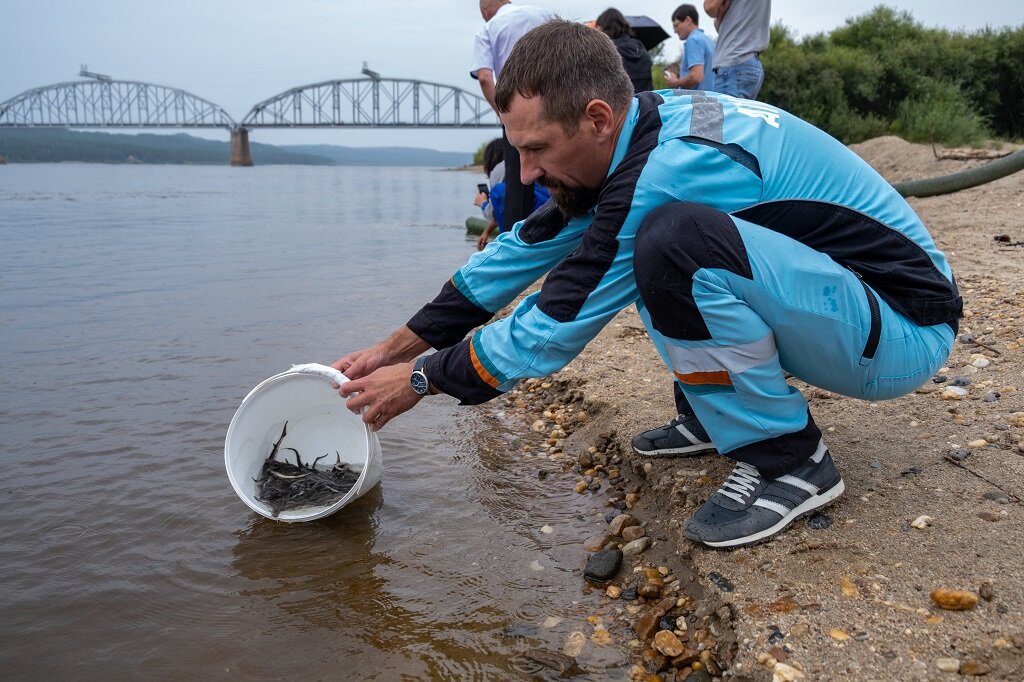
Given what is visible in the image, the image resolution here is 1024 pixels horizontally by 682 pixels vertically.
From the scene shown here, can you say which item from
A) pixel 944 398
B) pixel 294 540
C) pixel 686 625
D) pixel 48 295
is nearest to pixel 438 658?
pixel 686 625

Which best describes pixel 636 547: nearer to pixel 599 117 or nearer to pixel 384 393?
pixel 384 393

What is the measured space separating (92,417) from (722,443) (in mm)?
3070

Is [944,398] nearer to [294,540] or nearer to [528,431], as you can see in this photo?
[528,431]

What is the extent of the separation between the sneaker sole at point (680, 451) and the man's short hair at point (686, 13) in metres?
5.56

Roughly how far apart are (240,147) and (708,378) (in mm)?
89404

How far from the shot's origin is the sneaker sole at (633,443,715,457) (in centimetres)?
281

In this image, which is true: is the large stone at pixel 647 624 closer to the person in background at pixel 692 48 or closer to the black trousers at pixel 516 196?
the black trousers at pixel 516 196

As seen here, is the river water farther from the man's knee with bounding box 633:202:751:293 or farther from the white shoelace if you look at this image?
the man's knee with bounding box 633:202:751:293

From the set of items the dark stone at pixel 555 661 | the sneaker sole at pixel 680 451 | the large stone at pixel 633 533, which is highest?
the sneaker sole at pixel 680 451

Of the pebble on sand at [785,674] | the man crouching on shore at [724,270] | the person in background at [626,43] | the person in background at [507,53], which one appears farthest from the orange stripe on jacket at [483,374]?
the person in background at [626,43]

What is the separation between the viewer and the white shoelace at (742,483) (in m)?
2.25

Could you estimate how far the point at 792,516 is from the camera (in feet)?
7.14

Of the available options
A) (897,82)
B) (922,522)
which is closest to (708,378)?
(922,522)

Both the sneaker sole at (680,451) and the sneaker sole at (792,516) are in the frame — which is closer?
the sneaker sole at (792,516)
